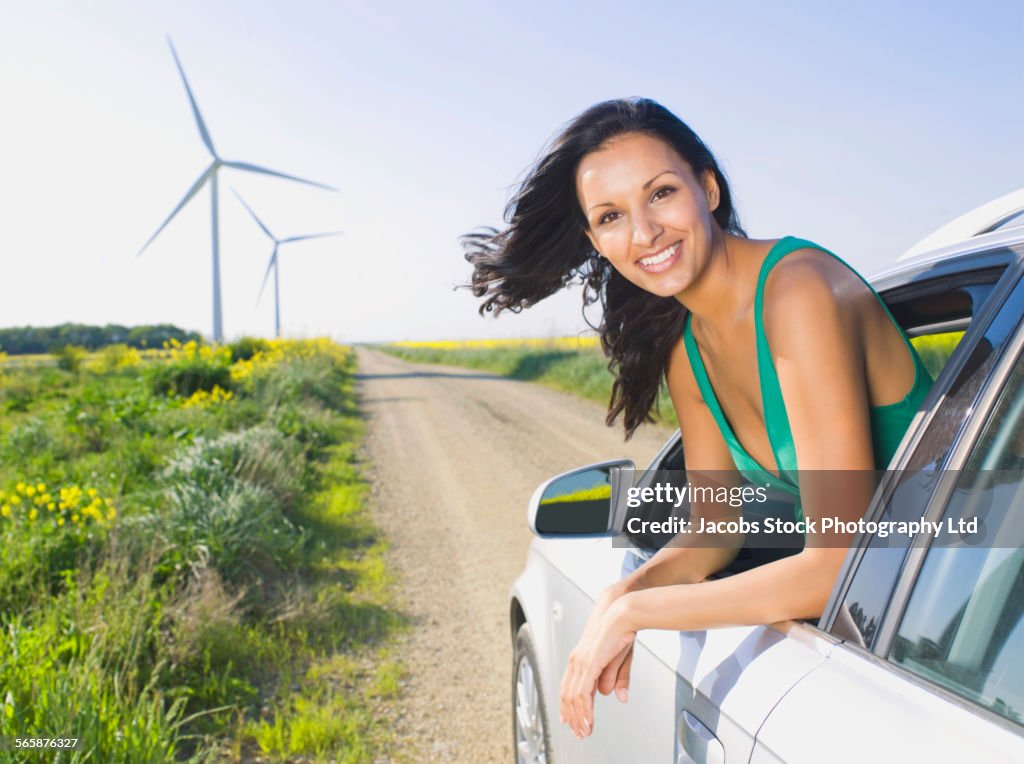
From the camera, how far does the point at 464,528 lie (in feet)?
23.0

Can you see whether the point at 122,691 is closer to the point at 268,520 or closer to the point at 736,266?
the point at 268,520

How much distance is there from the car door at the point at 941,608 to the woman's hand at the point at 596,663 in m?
0.38

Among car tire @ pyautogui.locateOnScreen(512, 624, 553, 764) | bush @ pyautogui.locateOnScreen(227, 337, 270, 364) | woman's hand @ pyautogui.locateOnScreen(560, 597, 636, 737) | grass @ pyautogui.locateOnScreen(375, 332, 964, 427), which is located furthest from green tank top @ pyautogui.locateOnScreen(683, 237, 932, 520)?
bush @ pyautogui.locateOnScreen(227, 337, 270, 364)

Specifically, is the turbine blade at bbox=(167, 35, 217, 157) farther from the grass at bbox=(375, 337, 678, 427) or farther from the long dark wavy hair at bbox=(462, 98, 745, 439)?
the long dark wavy hair at bbox=(462, 98, 745, 439)

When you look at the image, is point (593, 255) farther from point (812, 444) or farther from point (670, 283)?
point (812, 444)

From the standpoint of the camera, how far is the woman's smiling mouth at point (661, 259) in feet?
5.57

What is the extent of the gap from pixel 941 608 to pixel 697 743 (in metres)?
0.44

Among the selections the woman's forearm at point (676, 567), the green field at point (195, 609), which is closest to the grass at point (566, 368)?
the green field at point (195, 609)

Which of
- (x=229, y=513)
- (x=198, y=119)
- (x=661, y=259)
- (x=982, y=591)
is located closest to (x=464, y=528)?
(x=229, y=513)

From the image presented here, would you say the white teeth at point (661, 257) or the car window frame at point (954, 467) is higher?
the white teeth at point (661, 257)

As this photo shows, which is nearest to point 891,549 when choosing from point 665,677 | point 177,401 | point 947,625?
point 947,625

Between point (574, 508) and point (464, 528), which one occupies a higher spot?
point (574, 508)

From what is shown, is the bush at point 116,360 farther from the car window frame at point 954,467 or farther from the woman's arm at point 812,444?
the car window frame at point 954,467

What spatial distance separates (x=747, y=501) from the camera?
2045mm
